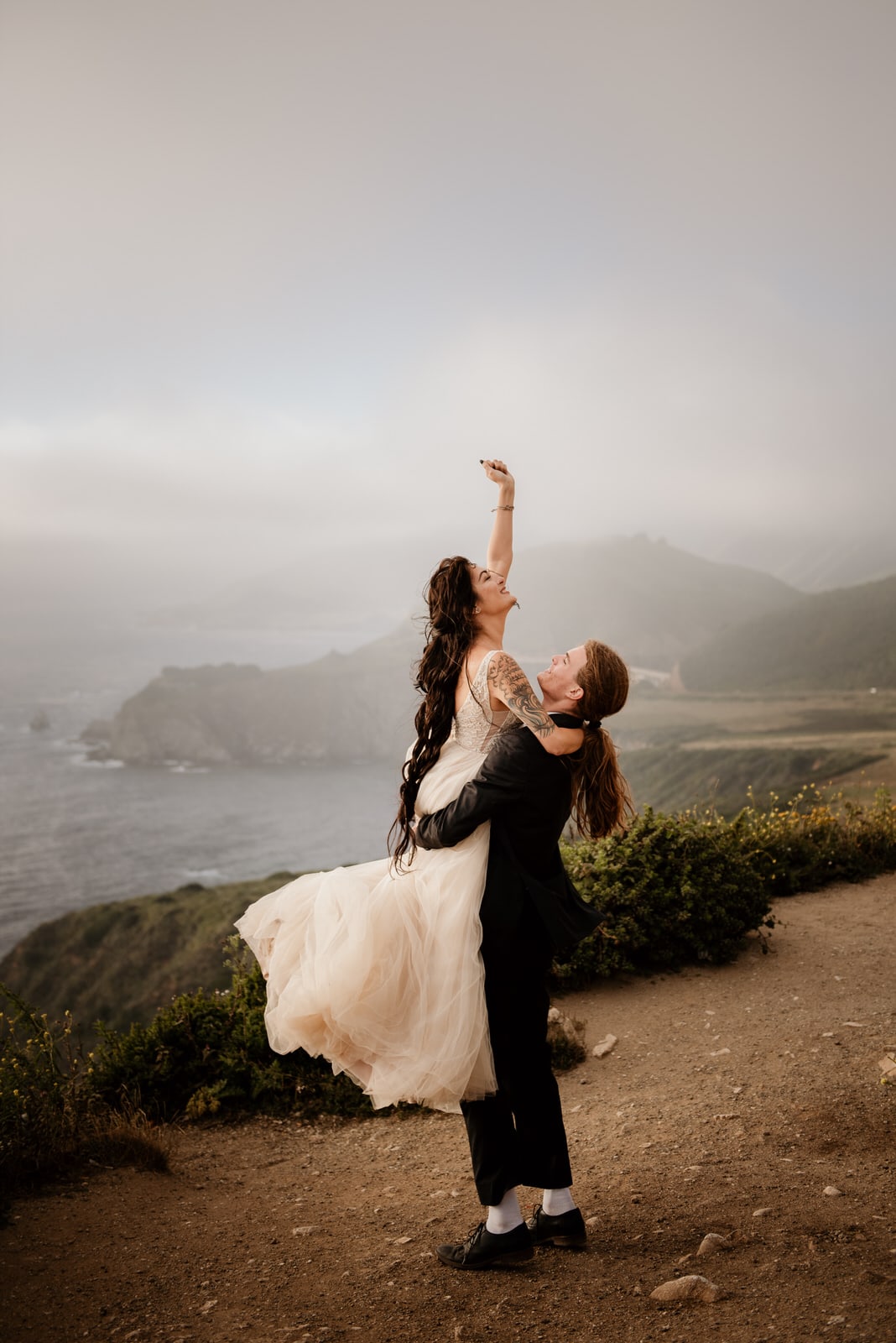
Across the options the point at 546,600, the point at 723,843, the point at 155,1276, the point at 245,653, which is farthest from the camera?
the point at 245,653

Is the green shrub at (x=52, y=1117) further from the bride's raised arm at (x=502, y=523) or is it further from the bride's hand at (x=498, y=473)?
the bride's hand at (x=498, y=473)

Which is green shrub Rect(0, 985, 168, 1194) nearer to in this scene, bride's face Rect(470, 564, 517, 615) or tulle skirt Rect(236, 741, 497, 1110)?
tulle skirt Rect(236, 741, 497, 1110)

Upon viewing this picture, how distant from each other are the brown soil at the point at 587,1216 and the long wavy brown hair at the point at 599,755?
1.55 metres

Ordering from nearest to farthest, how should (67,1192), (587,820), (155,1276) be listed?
1. (155,1276)
2. (587,820)
3. (67,1192)

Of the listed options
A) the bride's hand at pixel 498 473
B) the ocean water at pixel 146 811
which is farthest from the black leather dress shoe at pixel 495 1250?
the ocean water at pixel 146 811

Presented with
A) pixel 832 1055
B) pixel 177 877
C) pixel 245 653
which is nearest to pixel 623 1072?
pixel 832 1055

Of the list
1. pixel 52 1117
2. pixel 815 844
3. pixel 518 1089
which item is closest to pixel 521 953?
pixel 518 1089

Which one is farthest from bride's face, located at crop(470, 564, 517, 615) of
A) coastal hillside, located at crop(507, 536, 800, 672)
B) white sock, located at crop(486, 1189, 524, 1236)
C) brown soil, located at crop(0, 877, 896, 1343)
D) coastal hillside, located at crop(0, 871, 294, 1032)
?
coastal hillside, located at crop(507, 536, 800, 672)

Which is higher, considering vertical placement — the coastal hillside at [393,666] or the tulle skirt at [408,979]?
the coastal hillside at [393,666]

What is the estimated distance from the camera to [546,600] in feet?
251

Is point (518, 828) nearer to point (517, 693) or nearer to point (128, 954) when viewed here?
point (517, 693)

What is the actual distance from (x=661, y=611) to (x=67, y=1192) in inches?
3098

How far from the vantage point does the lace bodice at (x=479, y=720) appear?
3373mm

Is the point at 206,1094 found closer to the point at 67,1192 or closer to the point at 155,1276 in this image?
the point at 67,1192
